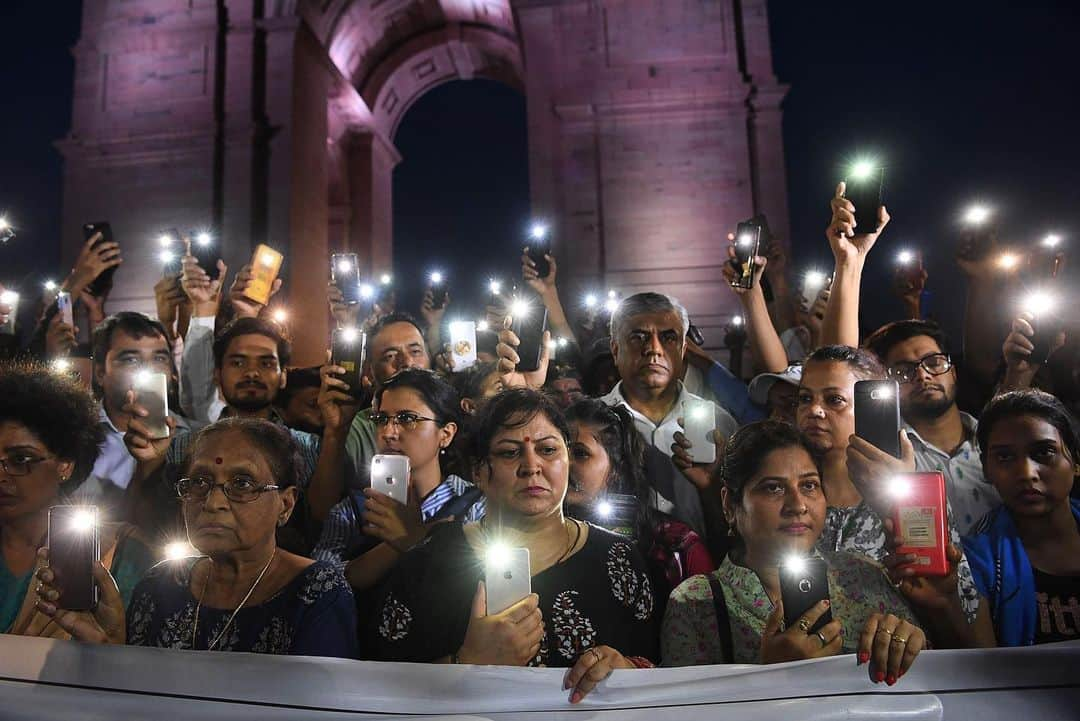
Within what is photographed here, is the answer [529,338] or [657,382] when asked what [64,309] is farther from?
[657,382]

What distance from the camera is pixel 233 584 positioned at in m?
2.66

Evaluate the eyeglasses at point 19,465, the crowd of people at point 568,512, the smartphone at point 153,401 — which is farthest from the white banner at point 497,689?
the smartphone at point 153,401

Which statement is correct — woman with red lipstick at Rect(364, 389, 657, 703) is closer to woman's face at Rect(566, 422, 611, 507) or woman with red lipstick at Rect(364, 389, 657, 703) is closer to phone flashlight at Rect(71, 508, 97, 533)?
woman's face at Rect(566, 422, 611, 507)

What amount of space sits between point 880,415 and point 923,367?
1112 millimetres

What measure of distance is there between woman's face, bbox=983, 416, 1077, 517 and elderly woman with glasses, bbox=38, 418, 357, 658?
244 centimetres

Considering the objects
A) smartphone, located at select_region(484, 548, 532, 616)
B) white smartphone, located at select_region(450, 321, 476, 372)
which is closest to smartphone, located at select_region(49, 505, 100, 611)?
smartphone, located at select_region(484, 548, 532, 616)

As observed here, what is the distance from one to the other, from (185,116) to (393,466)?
44.7 ft

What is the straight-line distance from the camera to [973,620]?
99.8 inches

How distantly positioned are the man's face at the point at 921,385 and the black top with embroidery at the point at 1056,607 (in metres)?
1.08

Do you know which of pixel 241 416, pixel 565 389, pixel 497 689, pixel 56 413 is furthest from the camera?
pixel 565 389

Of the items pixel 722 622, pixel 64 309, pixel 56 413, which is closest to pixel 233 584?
pixel 56 413

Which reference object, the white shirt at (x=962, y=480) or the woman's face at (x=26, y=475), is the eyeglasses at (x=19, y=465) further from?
the white shirt at (x=962, y=480)

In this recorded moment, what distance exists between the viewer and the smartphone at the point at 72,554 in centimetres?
234

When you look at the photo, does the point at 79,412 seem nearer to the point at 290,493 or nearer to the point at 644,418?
the point at 290,493
